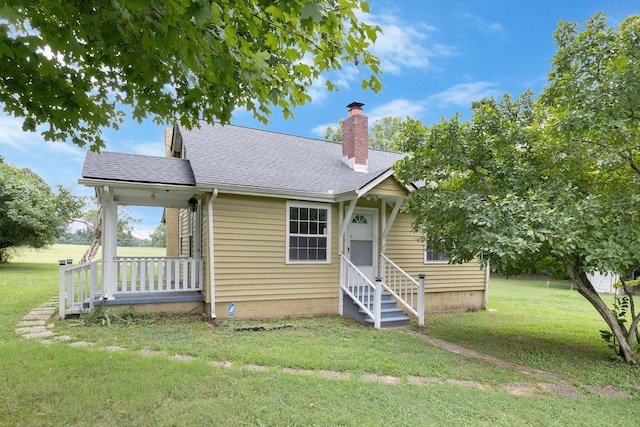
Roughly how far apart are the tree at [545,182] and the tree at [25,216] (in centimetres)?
1821

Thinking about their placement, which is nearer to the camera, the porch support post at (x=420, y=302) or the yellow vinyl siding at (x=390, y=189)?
the porch support post at (x=420, y=302)

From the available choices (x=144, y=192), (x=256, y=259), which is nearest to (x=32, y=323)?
(x=144, y=192)

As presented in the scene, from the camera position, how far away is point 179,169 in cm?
806

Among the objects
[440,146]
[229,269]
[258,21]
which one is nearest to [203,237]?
[229,269]

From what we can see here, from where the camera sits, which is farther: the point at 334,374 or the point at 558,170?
the point at 558,170

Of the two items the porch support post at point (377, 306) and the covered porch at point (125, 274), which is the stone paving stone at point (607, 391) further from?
the covered porch at point (125, 274)

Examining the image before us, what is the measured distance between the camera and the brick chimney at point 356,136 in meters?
10.4

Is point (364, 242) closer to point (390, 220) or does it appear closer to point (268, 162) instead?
point (390, 220)

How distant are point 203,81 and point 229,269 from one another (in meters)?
4.82

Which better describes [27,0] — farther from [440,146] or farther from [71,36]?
[440,146]

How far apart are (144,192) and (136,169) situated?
51 centimetres

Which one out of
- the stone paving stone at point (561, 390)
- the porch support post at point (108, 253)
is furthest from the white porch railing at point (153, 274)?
Result: the stone paving stone at point (561, 390)

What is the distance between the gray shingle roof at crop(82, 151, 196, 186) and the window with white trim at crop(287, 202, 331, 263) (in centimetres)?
240

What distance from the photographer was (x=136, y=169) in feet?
24.6
